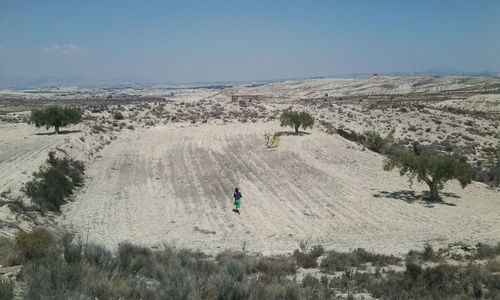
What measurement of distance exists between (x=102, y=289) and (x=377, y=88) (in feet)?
517

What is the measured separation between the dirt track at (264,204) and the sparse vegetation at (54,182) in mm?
794

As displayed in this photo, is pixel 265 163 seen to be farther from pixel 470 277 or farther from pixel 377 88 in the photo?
pixel 377 88

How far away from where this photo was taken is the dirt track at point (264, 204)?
651 inches

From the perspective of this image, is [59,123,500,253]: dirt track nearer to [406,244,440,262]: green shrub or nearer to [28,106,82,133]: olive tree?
[406,244,440,262]: green shrub

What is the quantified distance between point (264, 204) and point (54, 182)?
1089cm

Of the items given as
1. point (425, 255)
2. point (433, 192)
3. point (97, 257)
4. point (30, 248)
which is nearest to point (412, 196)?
point (433, 192)

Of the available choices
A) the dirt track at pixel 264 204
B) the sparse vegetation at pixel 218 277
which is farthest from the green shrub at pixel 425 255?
the dirt track at pixel 264 204

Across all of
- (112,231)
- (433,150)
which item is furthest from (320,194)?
(433,150)

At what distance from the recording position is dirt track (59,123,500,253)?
16531 mm

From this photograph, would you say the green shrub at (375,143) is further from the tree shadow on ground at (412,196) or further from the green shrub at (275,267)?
the green shrub at (275,267)

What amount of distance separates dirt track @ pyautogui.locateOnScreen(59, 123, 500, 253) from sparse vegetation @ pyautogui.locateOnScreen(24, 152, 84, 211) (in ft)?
2.60

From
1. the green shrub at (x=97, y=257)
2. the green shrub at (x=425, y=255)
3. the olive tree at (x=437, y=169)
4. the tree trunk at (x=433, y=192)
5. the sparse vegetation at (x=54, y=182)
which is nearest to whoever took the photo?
the green shrub at (x=97, y=257)

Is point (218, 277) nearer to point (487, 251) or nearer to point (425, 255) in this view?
point (425, 255)

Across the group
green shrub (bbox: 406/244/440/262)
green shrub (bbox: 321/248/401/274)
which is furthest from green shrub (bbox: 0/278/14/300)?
green shrub (bbox: 406/244/440/262)
